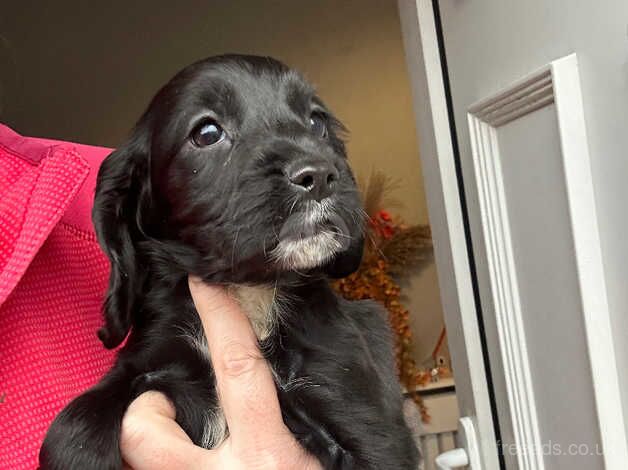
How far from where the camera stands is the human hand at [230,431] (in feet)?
2.97

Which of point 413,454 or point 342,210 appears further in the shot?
point 413,454

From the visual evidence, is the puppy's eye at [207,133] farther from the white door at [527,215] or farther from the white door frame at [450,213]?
the white door frame at [450,213]

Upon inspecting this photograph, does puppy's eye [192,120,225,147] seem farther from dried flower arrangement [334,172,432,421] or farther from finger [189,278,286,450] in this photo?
dried flower arrangement [334,172,432,421]

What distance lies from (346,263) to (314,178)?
31 cm

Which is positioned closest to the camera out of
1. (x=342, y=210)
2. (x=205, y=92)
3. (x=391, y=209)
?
(x=342, y=210)

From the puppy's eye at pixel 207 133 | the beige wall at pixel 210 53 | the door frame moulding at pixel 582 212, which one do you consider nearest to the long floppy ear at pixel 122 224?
the puppy's eye at pixel 207 133

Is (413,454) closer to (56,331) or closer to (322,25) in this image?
(56,331)

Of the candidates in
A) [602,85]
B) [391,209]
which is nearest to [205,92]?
[602,85]

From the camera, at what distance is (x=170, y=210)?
1.05 meters

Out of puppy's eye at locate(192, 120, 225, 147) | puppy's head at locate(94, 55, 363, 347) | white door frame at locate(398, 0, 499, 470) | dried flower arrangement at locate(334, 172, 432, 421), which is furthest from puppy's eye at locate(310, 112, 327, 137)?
dried flower arrangement at locate(334, 172, 432, 421)

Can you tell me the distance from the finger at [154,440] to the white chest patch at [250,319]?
2.9 inches

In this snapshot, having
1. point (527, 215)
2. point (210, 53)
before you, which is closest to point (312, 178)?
point (527, 215)

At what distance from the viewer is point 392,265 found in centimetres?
340

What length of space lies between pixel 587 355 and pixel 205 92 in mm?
731
